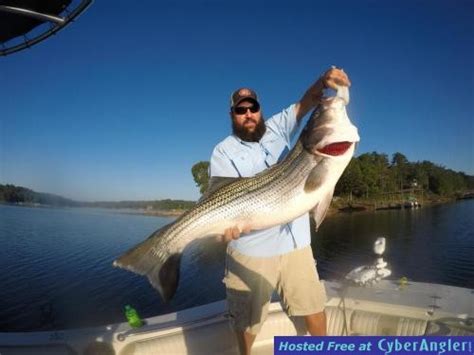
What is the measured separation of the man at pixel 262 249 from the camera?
3930mm

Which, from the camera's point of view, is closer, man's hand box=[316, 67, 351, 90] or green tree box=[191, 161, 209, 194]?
man's hand box=[316, 67, 351, 90]

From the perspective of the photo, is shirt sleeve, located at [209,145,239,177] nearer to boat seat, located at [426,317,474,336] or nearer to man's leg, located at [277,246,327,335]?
man's leg, located at [277,246,327,335]

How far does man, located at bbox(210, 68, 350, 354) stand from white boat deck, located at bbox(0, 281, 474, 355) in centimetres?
90

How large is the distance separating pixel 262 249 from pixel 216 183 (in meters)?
0.92

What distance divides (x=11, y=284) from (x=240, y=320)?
24.6 metres

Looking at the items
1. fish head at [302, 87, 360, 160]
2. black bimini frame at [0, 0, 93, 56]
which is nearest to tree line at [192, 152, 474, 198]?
black bimini frame at [0, 0, 93, 56]

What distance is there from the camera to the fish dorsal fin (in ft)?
12.0

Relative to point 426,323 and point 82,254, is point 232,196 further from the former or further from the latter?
point 82,254

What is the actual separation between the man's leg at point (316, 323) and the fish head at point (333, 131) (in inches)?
83.3

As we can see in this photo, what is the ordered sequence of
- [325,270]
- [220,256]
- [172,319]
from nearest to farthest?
[172,319]
[325,270]
[220,256]

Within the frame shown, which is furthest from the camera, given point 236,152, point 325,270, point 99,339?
point 325,270

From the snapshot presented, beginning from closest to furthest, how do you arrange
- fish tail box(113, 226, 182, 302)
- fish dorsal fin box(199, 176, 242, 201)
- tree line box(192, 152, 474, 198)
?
1. fish tail box(113, 226, 182, 302)
2. fish dorsal fin box(199, 176, 242, 201)
3. tree line box(192, 152, 474, 198)

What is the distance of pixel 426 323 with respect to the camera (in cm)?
507

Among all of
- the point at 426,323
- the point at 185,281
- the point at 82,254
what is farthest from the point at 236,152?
the point at 82,254
